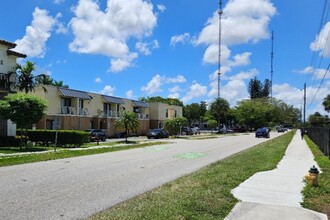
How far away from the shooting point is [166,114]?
246 feet

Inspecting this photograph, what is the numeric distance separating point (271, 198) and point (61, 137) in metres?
22.7

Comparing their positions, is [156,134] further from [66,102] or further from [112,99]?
[66,102]

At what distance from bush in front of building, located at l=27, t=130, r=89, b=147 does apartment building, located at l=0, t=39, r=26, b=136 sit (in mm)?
1870

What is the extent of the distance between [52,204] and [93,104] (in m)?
45.8

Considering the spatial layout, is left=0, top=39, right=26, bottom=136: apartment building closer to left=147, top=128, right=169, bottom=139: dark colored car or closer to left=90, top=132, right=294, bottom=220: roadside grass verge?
left=90, top=132, right=294, bottom=220: roadside grass verge

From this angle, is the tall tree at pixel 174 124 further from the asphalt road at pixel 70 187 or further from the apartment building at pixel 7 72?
the asphalt road at pixel 70 187

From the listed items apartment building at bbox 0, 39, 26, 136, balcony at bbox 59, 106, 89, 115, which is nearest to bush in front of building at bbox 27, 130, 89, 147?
apartment building at bbox 0, 39, 26, 136

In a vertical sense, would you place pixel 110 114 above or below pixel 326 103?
below

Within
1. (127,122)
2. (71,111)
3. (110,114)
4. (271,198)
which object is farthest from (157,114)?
(271,198)

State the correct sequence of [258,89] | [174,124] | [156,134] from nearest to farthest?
[156,134] < [174,124] < [258,89]

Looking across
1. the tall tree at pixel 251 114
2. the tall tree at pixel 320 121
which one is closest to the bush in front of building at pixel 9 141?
the tall tree at pixel 320 121

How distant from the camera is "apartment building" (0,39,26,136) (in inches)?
1177

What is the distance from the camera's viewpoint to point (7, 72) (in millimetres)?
31562

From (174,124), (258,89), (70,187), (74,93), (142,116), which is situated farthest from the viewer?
(258,89)
